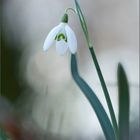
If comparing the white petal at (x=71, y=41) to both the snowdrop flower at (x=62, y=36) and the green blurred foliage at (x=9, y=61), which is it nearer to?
the snowdrop flower at (x=62, y=36)

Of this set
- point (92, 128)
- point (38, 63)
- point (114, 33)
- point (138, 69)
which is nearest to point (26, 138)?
point (92, 128)

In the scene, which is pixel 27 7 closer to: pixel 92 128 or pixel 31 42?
pixel 31 42

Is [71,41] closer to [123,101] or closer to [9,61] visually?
[123,101]

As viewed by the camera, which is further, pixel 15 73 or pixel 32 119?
pixel 15 73

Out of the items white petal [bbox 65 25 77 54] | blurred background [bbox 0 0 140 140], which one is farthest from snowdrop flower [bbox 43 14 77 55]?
blurred background [bbox 0 0 140 140]

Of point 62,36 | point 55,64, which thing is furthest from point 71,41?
point 55,64

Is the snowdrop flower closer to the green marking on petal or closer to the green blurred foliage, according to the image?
the green marking on petal

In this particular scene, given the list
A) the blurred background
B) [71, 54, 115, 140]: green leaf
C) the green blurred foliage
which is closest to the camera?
[71, 54, 115, 140]: green leaf

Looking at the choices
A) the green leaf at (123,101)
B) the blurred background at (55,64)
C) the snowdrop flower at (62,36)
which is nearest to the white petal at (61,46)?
the snowdrop flower at (62,36)
